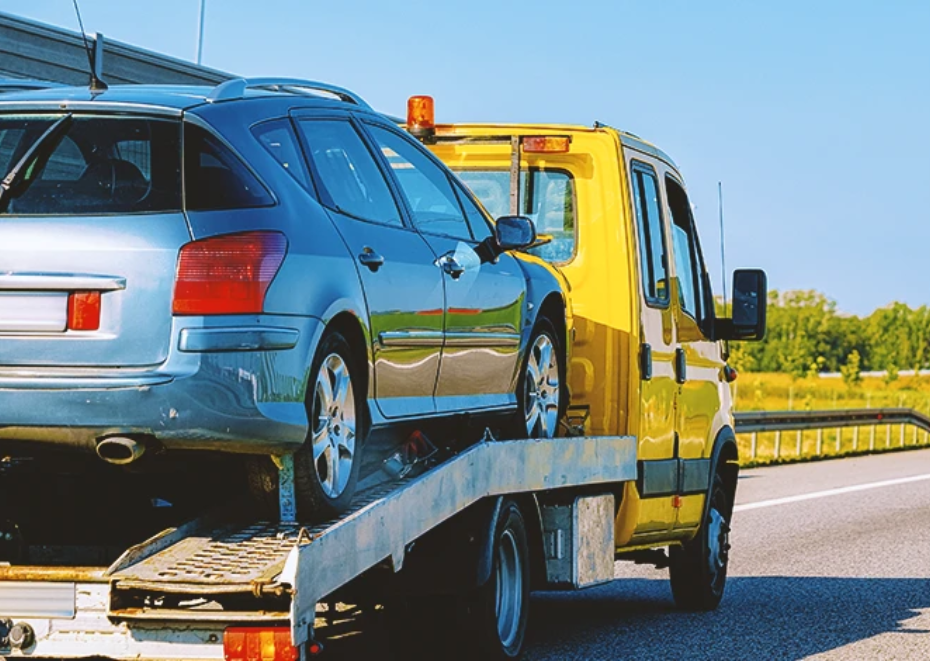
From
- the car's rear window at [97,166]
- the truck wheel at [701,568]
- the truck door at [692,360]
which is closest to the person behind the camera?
the car's rear window at [97,166]

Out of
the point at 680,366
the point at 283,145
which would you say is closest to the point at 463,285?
the point at 283,145

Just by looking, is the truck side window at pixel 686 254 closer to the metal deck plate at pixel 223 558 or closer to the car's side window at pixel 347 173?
the car's side window at pixel 347 173

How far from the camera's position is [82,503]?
6.03m

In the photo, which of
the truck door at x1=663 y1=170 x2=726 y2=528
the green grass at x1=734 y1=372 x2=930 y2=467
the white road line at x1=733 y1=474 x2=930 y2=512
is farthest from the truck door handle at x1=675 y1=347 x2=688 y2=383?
the green grass at x1=734 y1=372 x2=930 y2=467

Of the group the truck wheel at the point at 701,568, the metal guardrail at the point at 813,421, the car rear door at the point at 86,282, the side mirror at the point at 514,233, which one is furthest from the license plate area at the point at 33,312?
the metal guardrail at the point at 813,421

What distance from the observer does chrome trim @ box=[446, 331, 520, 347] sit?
7.25 meters

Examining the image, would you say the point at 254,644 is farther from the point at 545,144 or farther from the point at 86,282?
the point at 545,144

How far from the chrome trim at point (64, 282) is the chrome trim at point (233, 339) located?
26 centimetres

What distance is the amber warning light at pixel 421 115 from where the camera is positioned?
9.82 m

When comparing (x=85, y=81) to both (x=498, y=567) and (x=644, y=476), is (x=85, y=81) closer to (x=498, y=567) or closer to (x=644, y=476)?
(x=644, y=476)

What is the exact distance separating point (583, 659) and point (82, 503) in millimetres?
3088

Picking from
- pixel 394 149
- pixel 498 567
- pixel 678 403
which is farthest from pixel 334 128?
pixel 678 403

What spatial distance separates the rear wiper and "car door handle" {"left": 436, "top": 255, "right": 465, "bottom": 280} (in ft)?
6.43

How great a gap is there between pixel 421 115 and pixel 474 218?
1.95m
